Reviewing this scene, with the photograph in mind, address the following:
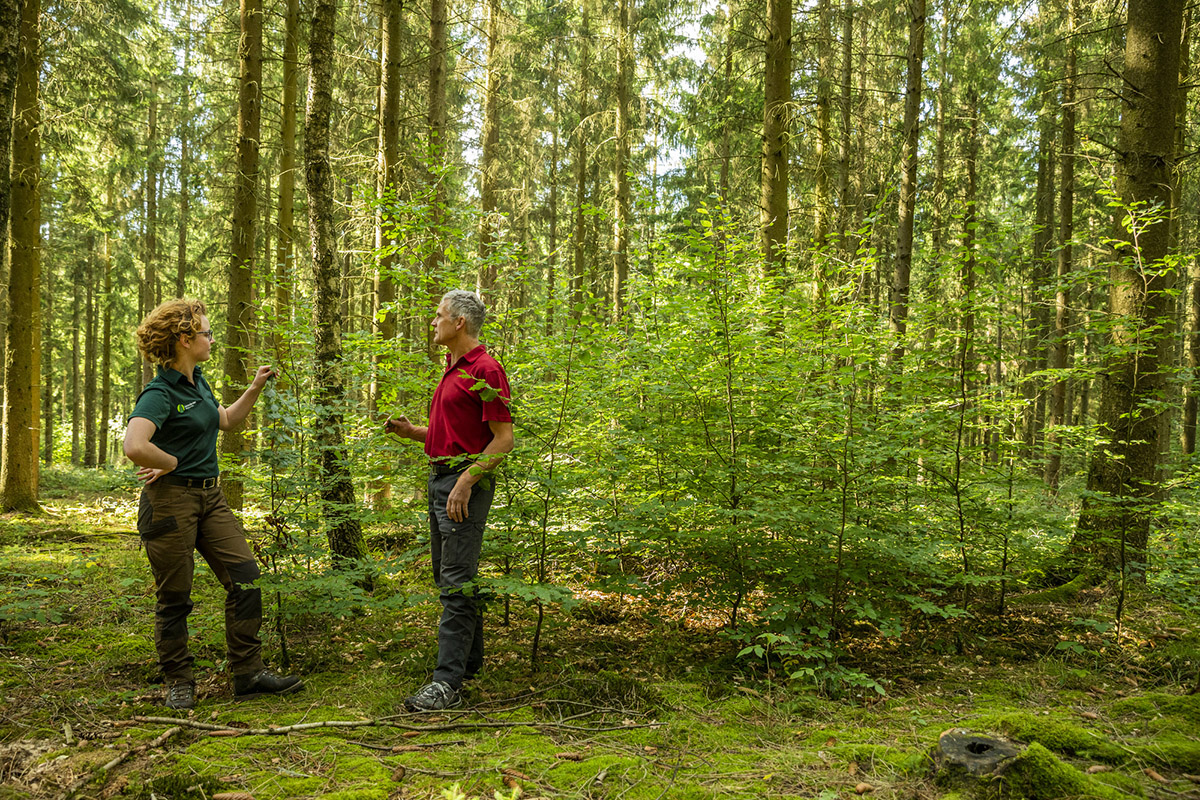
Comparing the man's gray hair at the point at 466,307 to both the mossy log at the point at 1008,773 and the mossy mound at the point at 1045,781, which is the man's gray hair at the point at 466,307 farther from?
the mossy mound at the point at 1045,781

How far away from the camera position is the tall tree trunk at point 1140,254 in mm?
5191

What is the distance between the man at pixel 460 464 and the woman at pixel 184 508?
0.98 metres

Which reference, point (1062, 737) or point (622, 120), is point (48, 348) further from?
point (1062, 737)

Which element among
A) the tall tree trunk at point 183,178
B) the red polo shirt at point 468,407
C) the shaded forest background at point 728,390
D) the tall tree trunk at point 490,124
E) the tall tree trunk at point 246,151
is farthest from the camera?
the tall tree trunk at point 183,178

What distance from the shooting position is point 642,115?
17.1 metres

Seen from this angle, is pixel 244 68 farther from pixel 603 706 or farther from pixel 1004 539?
pixel 1004 539

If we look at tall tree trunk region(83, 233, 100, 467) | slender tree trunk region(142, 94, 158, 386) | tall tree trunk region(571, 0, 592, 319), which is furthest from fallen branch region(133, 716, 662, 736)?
tall tree trunk region(83, 233, 100, 467)

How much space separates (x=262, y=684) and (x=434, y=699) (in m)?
1.02

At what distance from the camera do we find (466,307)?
3.52 meters

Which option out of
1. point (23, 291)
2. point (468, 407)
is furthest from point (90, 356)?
point (468, 407)

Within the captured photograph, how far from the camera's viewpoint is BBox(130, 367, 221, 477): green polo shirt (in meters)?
3.07

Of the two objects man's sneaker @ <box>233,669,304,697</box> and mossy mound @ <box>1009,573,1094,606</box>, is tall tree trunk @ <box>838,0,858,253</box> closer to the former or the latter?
mossy mound @ <box>1009,573,1094,606</box>

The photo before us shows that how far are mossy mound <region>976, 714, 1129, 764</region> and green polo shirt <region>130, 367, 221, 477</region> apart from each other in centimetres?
399

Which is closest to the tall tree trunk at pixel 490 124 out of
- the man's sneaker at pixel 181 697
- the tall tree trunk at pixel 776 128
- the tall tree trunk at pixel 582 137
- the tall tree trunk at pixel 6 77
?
the tall tree trunk at pixel 582 137
